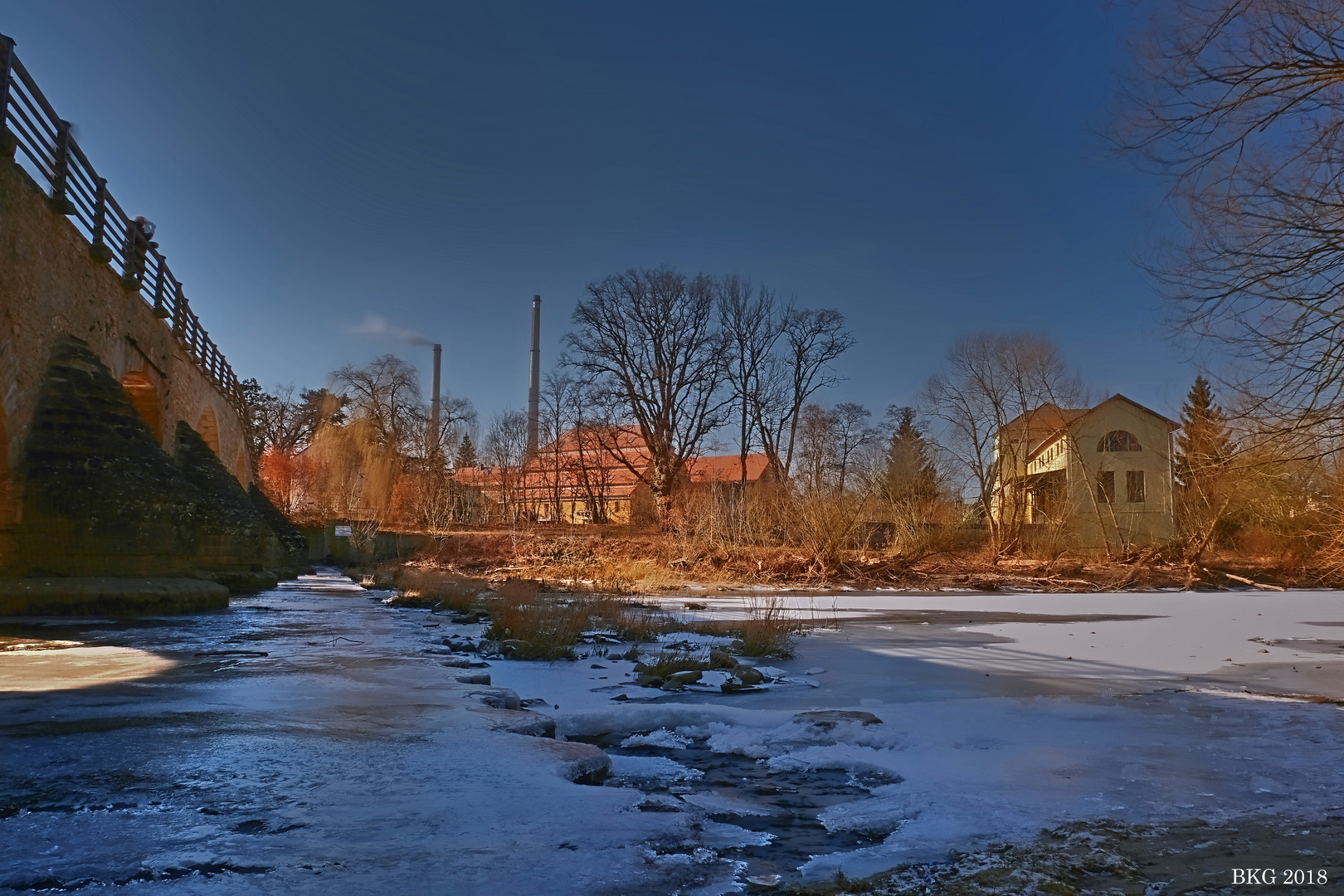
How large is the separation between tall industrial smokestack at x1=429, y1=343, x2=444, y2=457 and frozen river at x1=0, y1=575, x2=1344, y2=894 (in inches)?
1536

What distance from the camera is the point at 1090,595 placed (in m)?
18.9

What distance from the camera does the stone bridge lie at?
10.8m

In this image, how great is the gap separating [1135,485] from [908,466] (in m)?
10.0

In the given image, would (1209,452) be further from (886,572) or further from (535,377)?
(535,377)

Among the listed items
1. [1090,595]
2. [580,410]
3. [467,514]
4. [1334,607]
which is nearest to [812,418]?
[580,410]

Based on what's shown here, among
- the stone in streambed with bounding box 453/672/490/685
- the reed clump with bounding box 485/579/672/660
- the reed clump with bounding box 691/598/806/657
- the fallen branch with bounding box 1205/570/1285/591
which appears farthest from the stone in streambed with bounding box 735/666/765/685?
the fallen branch with bounding box 1205/570/1285/591

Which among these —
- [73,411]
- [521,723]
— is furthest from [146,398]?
[521,723]

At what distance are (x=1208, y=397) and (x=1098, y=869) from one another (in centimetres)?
732

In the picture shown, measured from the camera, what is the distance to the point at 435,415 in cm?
5519

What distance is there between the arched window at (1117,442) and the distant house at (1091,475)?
0.12 feet

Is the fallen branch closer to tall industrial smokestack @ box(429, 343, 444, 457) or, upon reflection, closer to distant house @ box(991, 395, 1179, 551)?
distant house @ box(991, 395, 1179, 551)

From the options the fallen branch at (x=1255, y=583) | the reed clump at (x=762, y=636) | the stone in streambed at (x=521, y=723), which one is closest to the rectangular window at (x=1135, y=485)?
the fallen branch at (x=1255, y=583)

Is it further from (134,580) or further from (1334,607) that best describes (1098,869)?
(1334,607)

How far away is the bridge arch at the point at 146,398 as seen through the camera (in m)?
17.6
